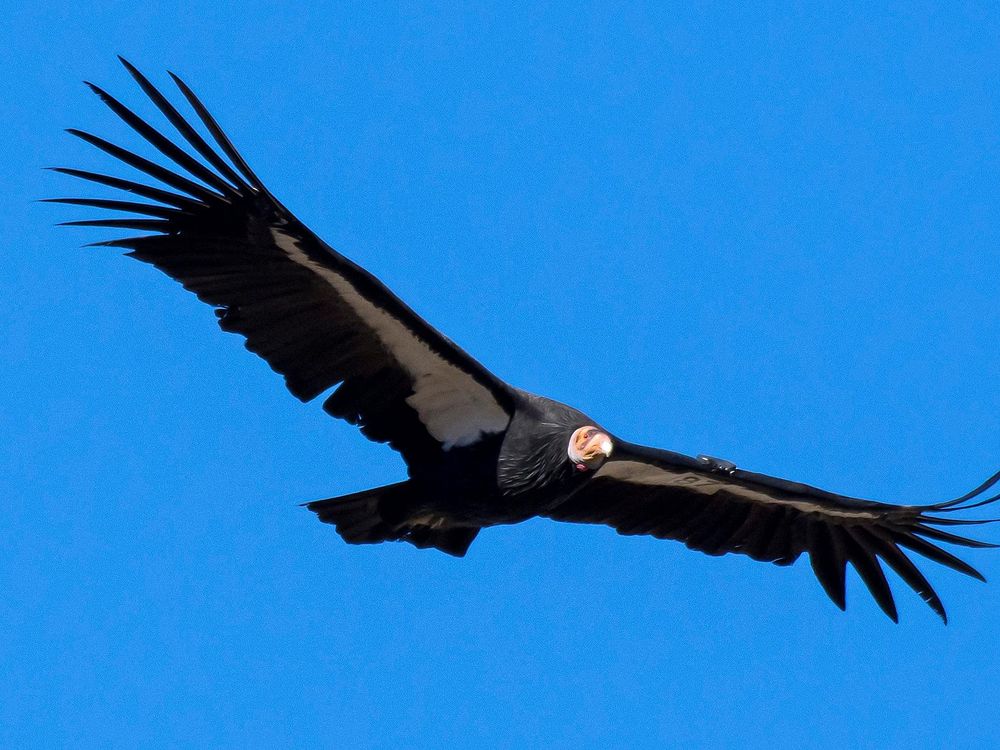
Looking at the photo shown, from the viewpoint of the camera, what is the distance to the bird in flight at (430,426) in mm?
11078

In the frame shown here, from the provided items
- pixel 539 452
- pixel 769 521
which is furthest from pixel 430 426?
pixel 769 521

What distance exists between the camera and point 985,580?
44.1 ft

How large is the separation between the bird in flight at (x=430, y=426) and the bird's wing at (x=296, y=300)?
0.01m

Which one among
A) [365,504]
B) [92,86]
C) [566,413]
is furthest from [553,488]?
[92,86]

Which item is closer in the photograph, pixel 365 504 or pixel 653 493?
pixel 365 504

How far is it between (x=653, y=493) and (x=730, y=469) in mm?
1365

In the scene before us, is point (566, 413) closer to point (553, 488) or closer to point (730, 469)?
point (553, 488)

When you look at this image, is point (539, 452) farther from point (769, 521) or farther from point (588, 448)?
point (769, 521)

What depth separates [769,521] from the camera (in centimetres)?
1439

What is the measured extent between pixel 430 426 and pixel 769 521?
3.56 meters

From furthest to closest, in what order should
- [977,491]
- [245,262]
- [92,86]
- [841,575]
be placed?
[841,575], [977,491], [245,262], [92,86]

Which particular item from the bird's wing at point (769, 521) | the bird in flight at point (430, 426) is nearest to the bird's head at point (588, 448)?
the bird in flight at point (430, 426)

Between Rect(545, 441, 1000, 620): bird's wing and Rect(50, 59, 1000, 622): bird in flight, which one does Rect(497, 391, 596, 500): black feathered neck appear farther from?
Rect(545, 441, 1000, 620): bird's wing

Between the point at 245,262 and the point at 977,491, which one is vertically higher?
the point at 245,262
